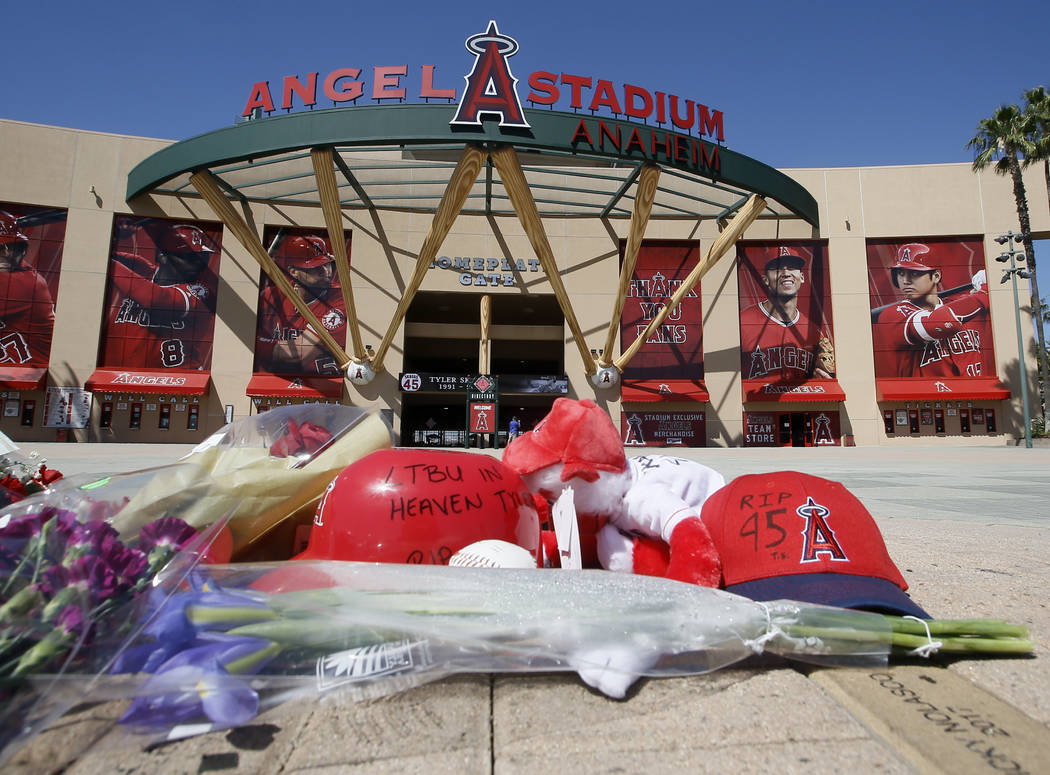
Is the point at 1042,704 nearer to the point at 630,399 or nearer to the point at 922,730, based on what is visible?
the point at 922,730

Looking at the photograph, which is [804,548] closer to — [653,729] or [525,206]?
[653,729]

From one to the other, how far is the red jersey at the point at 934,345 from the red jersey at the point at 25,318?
3387 centimetres

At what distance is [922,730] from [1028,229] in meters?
29.5

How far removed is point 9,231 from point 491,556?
28703mm

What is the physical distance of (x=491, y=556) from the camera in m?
2.00

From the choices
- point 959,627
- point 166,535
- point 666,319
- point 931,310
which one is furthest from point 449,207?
point 931,310

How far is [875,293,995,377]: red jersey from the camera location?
23891 mm

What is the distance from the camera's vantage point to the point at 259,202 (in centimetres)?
2300

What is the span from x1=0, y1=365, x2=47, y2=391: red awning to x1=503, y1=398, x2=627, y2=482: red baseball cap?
1015 inches

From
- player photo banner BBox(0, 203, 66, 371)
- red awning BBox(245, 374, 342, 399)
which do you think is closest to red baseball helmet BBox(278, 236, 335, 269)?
A: red awning BBox(245, 374, 342, 399)

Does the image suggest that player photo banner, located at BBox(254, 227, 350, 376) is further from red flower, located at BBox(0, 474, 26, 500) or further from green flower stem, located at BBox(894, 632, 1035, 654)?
green flower stem, located at BBox(894, 632, 1035, 654)

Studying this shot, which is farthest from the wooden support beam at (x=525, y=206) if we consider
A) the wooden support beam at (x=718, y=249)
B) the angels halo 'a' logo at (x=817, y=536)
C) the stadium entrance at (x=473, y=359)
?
the angels halo 'a' logo at (x=817, y=536)

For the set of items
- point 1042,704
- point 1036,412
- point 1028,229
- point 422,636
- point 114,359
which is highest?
point 1028,229

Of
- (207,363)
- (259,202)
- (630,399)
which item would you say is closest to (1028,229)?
(630,399)
